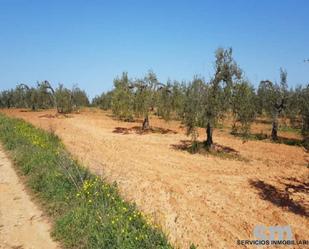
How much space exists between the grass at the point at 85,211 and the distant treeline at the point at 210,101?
9.66m

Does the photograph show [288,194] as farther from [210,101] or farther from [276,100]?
[276,100]

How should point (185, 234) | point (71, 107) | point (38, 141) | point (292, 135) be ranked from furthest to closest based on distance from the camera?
point (71, 107) → point (292, 135) → point (38, 141) → point (185, 234)

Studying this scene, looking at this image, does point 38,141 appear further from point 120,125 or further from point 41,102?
point 41,102

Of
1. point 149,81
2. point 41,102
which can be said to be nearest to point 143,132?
point 149,81

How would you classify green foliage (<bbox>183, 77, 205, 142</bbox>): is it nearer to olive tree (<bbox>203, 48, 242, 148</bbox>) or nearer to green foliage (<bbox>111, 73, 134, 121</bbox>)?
olive tree (<bbox>203, 48, 242, 148</bbox>)

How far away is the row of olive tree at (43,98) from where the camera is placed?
4656 cm

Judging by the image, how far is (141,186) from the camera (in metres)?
13.2

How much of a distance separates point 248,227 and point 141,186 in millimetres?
4463

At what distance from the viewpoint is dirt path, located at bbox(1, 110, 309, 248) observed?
10.2m

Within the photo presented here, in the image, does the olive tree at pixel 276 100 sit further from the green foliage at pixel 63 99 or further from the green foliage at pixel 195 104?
the green foliage at pixel 63 99

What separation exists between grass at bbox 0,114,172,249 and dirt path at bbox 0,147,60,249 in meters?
0.29

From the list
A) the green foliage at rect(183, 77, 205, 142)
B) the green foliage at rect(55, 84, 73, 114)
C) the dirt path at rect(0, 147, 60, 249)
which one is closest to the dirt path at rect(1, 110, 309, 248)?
the green foliage at rect(183, 77, 205, 142)

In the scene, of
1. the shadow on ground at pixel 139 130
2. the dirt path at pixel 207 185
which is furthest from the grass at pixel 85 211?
the shadow on ground at pixel 139 130

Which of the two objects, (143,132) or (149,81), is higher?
(149,81)
